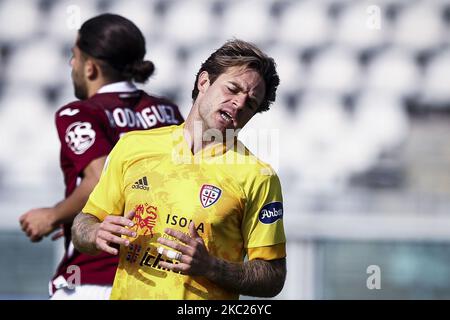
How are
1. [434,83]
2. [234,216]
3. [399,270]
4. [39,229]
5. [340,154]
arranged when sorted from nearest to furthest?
[234,216] → [39,229] → [399,270] → [340,154] → [434,83]

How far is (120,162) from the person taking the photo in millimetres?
2533

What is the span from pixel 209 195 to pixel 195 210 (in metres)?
0.06

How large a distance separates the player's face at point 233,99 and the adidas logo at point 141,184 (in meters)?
0.23

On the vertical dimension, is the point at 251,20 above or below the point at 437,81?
above

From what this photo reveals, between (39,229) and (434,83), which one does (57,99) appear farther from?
(39,229)

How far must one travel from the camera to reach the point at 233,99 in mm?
2416

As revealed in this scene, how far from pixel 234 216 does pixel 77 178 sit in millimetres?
1265

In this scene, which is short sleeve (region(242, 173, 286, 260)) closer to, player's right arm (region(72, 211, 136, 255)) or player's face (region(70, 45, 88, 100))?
player's right arm (region(72, 211, 136, 255))

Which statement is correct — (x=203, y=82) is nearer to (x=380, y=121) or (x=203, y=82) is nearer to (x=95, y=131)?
(x=95, y=131)

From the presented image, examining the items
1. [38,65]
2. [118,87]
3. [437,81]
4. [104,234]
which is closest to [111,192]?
[104,234]

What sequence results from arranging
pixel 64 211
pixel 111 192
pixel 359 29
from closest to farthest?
pixel 111 192
pixel 64 211
pixel 359 29

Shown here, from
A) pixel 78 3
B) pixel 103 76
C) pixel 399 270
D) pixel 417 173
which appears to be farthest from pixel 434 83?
pixel 103 76

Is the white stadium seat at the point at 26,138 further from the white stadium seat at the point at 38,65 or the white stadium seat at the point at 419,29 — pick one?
the white stadium seat at the point at 419,29

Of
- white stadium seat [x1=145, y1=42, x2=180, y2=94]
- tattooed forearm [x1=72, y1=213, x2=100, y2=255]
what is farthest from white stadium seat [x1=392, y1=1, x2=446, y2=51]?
tattooed forearm [x1=72, y1=213, x2=100, y2=255]
